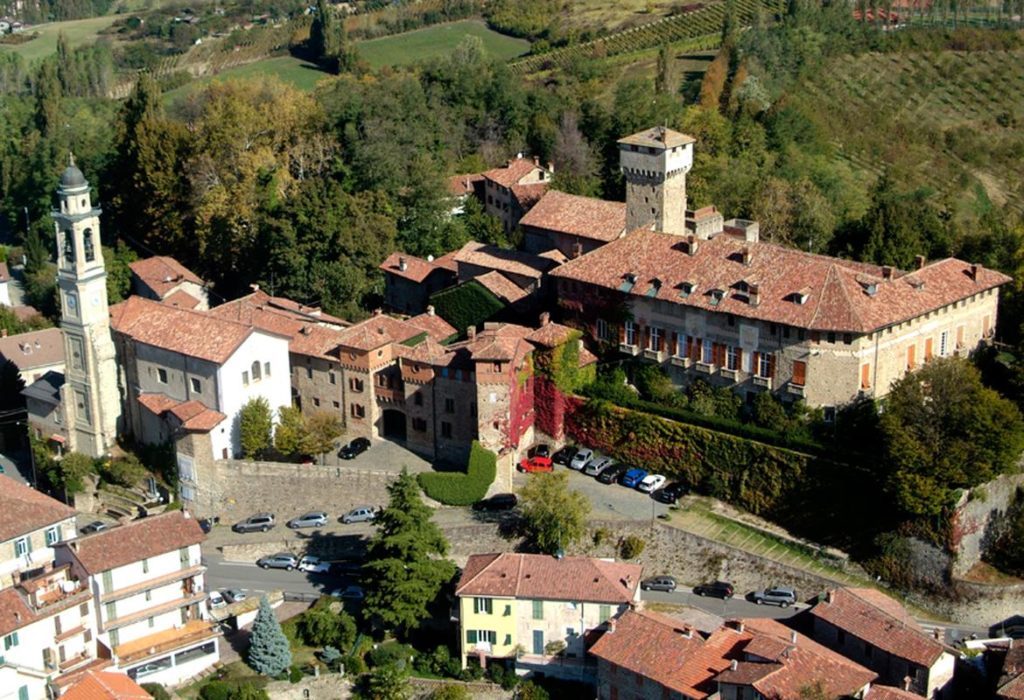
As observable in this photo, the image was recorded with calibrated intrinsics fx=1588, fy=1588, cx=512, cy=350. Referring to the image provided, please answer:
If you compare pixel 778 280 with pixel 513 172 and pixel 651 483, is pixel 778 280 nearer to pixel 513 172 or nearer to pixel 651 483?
pixel 651 483

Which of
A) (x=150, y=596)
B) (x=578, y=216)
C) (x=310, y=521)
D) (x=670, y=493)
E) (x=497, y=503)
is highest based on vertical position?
(x=578, y=216)

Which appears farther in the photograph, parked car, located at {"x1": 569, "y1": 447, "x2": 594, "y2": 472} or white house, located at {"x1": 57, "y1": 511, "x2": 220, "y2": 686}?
parked car, located at {"x1": 569, "y1": 447, "x2": 594, "y2": 472}

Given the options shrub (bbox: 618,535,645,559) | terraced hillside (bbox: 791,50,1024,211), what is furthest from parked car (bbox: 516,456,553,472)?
terraced hillside (bbox: 791,50,1024,211)

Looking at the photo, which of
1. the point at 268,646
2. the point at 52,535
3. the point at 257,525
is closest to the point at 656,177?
the point at 257,525

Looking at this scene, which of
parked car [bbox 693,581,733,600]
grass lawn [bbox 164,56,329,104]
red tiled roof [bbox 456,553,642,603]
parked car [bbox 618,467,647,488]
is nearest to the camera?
red tiled roof [bbox 456,553,642,603]

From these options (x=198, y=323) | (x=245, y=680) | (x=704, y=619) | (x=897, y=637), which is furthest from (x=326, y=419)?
(x=897, y=637)

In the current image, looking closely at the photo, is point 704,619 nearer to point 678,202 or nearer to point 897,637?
point 897,637

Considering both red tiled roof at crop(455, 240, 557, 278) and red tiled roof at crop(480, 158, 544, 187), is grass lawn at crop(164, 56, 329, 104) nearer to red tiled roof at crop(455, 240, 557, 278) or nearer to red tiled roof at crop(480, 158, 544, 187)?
red tiled roof at crop(480, 158, 544, 187)
